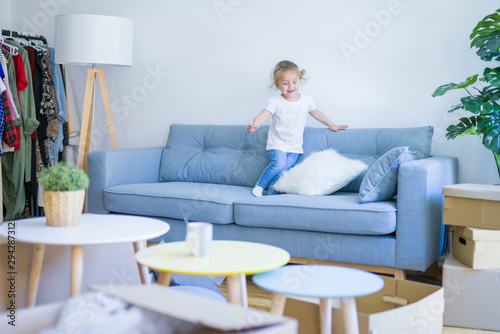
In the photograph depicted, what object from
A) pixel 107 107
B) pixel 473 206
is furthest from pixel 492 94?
pixel 107 107

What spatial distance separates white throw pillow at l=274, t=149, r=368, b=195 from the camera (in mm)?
2840

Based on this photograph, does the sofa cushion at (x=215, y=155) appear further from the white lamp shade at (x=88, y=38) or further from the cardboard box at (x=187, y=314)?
the cardboard box at (x=187, y=314)

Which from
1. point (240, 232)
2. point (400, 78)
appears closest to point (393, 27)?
point (400, 78)

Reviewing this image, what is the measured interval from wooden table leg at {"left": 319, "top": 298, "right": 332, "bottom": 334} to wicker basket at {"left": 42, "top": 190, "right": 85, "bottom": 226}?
2.79 ft

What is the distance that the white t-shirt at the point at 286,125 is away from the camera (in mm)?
3191

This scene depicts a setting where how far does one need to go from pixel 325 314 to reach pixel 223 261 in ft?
0.99

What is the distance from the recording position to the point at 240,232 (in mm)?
2826

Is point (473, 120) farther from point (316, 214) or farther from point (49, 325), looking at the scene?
point (49, 325)

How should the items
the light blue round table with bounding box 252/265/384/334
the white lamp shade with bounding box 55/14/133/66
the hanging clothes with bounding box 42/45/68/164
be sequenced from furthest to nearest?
A: the hanging clothes with bounding box 42/45/68/164 → the white lamp shade with bounding box 55/14/133/66 → the light blue round table with bounding box 252/265/384/334

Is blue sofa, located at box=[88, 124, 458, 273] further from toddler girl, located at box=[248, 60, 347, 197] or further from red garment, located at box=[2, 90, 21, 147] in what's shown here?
red garment, located at box=[2, 90, 21, 147]

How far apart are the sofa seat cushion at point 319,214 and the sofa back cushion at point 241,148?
1.35 feet

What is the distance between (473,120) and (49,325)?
238cm

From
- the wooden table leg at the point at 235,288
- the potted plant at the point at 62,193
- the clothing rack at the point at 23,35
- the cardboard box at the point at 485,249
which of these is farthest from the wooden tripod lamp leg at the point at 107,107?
the wooden table leg at the point at 235,288

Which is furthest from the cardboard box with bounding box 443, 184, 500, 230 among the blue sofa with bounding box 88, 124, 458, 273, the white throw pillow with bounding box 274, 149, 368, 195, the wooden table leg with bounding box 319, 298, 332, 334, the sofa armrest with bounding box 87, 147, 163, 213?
the sofa armrest with bounding box 87, 147, 163, 213
